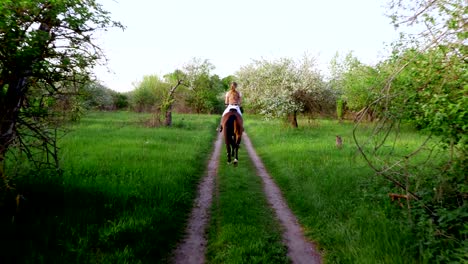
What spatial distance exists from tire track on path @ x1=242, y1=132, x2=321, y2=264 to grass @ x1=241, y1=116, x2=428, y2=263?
0.53 feet

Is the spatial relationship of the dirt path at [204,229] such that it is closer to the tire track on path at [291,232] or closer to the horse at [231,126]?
the tire track on path at [291,232]

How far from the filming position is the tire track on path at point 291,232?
478 centimetres

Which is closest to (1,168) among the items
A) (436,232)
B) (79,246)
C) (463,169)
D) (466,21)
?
(79,246)

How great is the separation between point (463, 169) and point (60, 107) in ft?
23.8

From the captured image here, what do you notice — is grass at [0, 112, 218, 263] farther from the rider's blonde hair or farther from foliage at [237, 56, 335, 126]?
foliage at [237, 56, 335, 126]

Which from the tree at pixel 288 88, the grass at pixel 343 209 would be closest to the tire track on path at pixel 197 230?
the grass at pixel 343 209

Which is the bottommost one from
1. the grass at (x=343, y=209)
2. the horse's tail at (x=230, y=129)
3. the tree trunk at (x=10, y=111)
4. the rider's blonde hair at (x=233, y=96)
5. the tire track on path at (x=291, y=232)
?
the tire track on path at (x=291, y=232)

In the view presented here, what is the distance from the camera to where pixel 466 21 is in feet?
13.1

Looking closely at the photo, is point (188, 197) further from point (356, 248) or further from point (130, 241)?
point (356, 248)

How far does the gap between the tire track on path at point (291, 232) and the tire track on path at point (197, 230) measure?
1453 mm

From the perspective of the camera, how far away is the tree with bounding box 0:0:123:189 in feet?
13.9

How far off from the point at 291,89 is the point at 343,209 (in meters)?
19.0

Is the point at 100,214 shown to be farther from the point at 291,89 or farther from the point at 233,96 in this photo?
the point at 291,89

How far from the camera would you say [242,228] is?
17.7 feet
